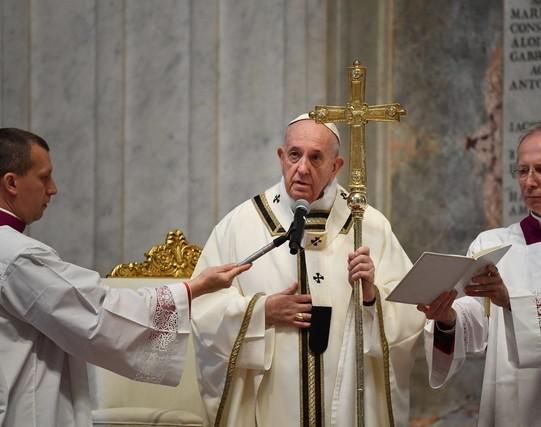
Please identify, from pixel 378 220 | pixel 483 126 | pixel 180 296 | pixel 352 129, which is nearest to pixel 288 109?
pixel 483 126

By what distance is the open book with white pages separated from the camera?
459cm

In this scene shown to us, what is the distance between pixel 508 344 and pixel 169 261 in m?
2.36

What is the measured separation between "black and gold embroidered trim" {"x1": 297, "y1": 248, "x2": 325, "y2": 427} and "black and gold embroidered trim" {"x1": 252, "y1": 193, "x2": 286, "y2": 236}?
51cm

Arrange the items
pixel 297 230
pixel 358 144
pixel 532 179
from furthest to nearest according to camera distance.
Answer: pixel 532 179
pixel 358 144
pixel 297 230

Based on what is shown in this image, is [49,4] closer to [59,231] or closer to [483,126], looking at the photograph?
[59,231]

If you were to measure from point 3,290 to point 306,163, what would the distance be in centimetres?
166

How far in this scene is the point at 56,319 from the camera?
4371 millimetres

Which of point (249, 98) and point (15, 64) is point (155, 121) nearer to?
point (249, 98)

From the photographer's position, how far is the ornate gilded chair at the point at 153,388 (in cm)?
600

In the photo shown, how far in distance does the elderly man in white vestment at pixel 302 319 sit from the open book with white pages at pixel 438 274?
284 millimetres

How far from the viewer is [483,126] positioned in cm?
742

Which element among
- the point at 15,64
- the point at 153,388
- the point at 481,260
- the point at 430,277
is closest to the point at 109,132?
the point at 15,64

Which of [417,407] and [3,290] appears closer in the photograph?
[3,290]

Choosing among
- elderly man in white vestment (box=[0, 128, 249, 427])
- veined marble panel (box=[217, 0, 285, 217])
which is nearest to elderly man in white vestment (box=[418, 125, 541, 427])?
elderly man in white vestment (box=[0, 128, 249, 427])
